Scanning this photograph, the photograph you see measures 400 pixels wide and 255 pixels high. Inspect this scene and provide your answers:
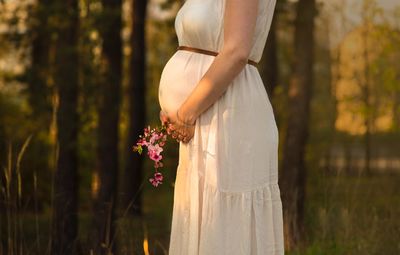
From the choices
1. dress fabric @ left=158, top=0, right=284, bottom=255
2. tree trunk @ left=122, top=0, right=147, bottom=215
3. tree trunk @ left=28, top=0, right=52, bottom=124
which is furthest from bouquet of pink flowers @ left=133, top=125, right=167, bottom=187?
tree trunk @ left=122, top=0, right=147, bottom=215

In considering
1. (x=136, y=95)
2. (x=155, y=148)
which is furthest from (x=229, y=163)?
(x=136, y=95)

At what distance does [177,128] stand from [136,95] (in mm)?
12693

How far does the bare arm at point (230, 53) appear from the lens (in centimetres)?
308

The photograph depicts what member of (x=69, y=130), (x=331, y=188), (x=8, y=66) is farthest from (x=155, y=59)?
(x=331, y=188)

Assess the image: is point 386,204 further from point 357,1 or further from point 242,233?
point 357,1

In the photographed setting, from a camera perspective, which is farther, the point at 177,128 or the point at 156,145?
the point at 156,145

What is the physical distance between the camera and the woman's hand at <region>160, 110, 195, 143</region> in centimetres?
326

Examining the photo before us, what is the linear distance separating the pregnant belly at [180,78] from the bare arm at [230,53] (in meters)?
0.13

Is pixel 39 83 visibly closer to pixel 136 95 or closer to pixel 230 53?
pixel 136 95

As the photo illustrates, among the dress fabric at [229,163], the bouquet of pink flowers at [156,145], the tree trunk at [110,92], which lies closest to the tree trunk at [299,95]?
the tree trunk at [110,92]

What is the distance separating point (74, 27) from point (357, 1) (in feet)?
15.9

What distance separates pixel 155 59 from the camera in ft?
94.0

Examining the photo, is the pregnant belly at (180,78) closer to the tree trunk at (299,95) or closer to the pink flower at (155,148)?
the pink flower at (155,148)

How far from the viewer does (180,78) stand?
3.34 meters
